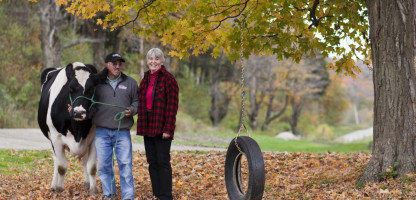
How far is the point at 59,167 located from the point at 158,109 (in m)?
2.18

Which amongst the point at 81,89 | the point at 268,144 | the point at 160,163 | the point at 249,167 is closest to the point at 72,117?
the point at 81,89

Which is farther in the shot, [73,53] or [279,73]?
[279,73]

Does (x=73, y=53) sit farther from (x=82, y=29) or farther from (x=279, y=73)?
(x=279, y=73)

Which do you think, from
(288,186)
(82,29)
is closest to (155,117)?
(288,186)

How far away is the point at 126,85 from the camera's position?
7602mm

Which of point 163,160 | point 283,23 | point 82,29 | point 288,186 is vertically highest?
point 82,29

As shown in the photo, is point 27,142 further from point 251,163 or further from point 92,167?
point 251,163

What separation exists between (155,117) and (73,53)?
85.7 feet

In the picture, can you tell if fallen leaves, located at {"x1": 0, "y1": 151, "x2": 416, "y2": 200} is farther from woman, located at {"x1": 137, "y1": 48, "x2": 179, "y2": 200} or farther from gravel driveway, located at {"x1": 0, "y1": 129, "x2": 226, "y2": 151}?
gravel driveway, located at {"x1": 0, "y1": 129, "x2": 226, "y2": 151}

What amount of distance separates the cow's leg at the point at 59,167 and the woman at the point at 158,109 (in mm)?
1569

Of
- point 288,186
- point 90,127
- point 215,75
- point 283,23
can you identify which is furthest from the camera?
point 215,75

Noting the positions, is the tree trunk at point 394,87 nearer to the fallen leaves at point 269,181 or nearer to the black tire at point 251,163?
the fallen leaves at point 269,181

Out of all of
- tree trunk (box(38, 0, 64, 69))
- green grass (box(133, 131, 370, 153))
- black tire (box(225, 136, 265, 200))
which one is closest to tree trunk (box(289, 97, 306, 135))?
green grass (box(133, 131, 370, 153))

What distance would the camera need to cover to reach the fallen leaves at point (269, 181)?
775 cm
